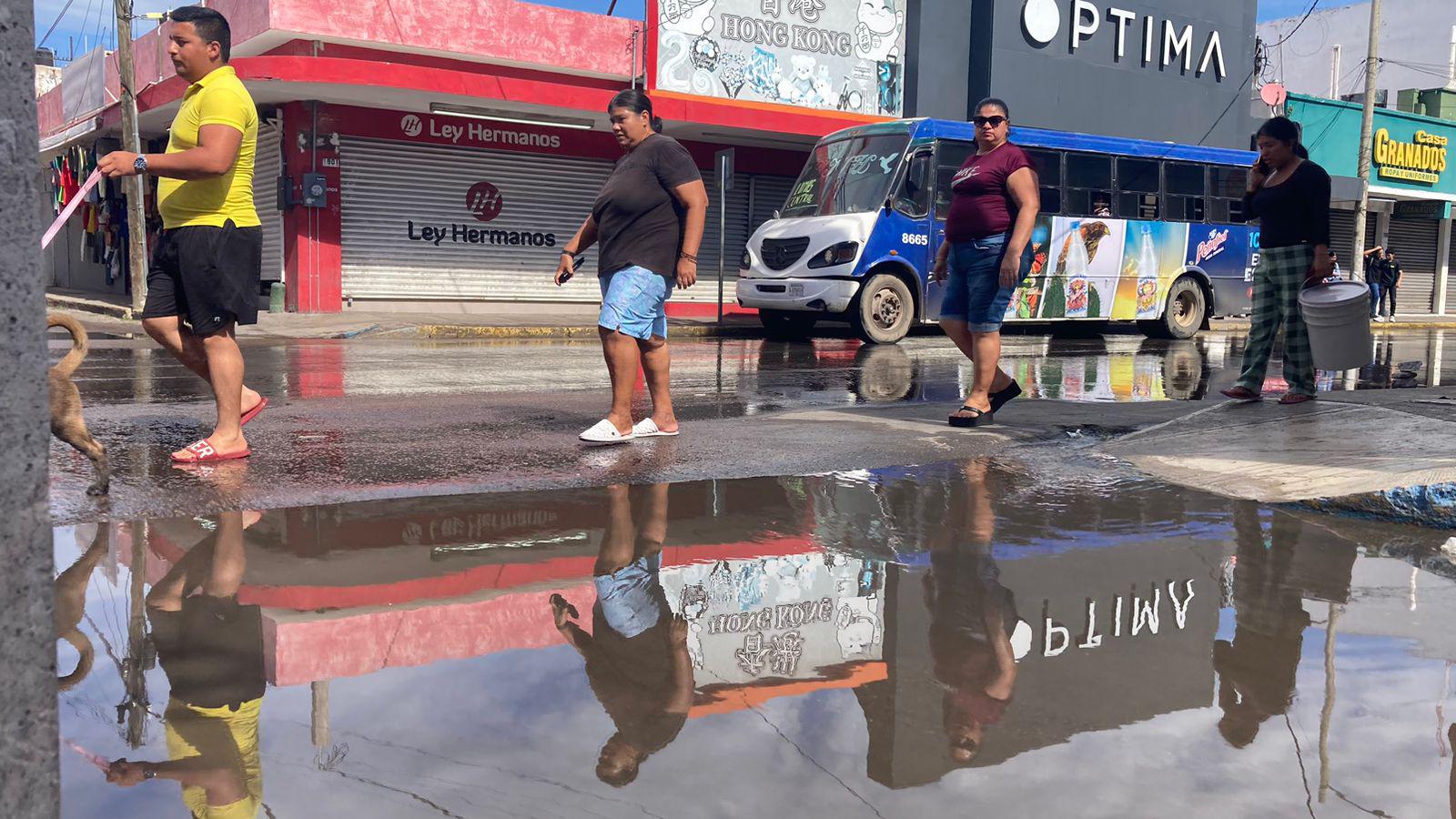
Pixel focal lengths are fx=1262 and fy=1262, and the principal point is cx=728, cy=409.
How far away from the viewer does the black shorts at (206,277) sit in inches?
204

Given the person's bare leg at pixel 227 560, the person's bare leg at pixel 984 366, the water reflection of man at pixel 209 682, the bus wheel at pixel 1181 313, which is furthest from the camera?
the bus wheel at pixel 1181 313

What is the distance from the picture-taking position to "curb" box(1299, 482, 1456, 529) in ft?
14.1

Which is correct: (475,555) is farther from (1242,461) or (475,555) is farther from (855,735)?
(1242,461)

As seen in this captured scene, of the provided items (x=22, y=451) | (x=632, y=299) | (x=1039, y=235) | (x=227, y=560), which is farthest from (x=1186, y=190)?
(x=22, y=451)

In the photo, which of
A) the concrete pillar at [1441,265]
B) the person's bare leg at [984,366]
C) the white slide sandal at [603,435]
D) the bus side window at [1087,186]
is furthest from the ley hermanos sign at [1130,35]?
the white slide sandal at [603,435]

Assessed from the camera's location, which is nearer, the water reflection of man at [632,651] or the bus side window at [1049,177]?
the water reflection of man at [632,651]

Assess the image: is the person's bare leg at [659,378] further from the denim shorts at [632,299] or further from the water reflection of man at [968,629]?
the water reflection of man at [968,629]

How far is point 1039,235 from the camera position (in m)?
17.4

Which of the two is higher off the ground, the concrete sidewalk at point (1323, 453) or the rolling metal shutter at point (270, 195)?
the rolling metal shutter at point (270, 195)

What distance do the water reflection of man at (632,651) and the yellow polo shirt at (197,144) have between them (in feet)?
7.62

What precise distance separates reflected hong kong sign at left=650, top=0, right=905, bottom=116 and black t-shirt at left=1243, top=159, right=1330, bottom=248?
14645 mm

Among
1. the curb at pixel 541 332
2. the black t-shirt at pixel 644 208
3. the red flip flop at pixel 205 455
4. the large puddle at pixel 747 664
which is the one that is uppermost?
the black t-shirt at pixel 644 208

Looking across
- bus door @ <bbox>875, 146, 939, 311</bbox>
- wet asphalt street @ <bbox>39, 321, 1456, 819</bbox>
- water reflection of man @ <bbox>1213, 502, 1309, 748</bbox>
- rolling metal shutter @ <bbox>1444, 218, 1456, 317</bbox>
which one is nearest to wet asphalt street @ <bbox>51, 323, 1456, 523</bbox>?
wet asphalt street @ <bbox>39, 321, 1456, 819</bbox>

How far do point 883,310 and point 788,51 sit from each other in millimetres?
8203
